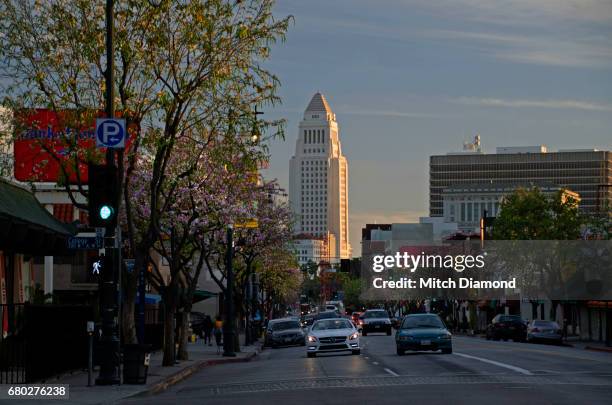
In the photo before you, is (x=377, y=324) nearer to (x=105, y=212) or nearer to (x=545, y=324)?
(x=545, y=324)

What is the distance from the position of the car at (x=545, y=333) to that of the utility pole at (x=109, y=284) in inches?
1777

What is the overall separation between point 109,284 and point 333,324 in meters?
20.5

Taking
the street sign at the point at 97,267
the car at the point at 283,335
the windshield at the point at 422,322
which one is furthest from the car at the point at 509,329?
the street sign at the point at 97,267

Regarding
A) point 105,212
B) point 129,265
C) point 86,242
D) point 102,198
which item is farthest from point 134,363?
point 129,265

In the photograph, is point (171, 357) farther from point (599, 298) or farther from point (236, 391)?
point (599, 298)

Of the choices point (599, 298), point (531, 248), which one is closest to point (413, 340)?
point (599, 298)

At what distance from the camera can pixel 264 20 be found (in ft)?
99.1

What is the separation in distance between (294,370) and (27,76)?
1127 centimetres

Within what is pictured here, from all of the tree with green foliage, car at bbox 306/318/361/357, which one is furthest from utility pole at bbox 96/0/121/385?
the tree with green foliage

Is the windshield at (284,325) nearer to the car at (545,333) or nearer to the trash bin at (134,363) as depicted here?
the car at (545,333)

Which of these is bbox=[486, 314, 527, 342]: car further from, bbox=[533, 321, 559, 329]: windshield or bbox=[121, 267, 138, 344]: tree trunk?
bbox=[121, 267, 138, 344]: tree trunk

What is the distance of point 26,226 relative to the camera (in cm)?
3152

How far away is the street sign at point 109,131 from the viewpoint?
26125 mm

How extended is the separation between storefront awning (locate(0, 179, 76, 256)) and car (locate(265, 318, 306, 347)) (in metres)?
29.3
